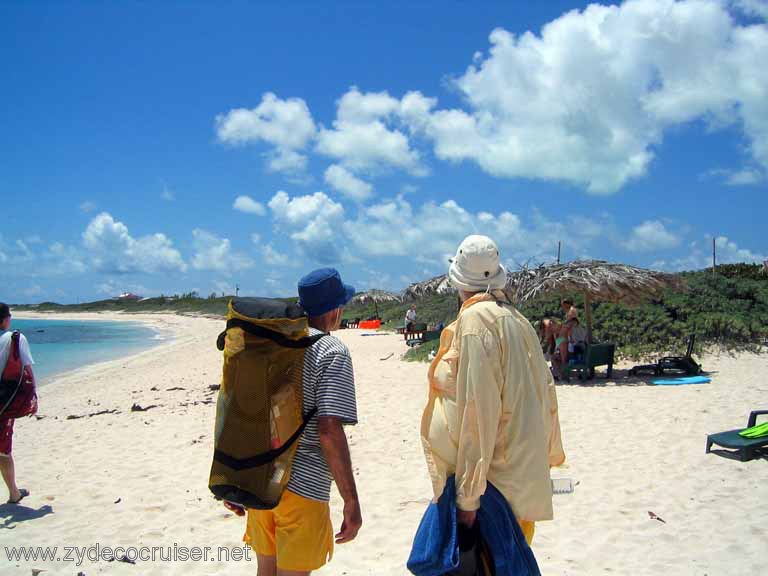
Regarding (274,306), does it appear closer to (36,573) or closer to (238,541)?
(238,541)

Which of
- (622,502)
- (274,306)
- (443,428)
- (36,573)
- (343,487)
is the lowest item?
(36,573)

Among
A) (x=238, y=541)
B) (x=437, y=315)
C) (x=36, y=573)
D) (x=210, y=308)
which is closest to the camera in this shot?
(x=36, y=573)

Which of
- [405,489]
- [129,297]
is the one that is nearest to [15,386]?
[405,489]

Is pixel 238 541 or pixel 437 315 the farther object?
pixel 437 315

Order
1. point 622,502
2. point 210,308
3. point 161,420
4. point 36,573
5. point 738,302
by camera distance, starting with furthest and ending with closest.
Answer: point 210,308 < point 738,302 < point 161,420 < point 622,502 < point 36,573

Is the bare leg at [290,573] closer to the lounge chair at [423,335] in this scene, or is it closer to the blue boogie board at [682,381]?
the blue boogie board at [682,381]

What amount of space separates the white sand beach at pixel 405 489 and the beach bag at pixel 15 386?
31.6 inches

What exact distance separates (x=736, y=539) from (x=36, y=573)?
410cm

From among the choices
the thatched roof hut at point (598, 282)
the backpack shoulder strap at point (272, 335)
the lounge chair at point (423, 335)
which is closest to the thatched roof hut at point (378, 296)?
the lounge chair at point (423, 335)

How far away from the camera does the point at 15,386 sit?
4.13 metres

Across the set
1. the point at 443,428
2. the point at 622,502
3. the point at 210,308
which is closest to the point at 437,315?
the point at 622,502

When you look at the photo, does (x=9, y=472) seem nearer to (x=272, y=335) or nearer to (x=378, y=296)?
(x=272, y=335)

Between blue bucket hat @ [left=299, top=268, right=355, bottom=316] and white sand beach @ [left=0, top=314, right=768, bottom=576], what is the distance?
6.08 feet

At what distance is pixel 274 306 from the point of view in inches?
75.8
